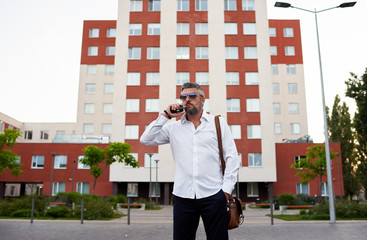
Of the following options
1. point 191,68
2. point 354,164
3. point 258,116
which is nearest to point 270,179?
point 258,116

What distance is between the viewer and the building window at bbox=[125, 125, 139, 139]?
38594mm

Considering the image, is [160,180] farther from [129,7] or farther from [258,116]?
[129,7]

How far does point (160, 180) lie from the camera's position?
37.6 m

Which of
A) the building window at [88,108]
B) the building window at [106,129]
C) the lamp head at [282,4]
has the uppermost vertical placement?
the building window at [88,108]

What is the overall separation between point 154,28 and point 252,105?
14.7 m

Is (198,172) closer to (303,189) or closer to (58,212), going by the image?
(58,212)

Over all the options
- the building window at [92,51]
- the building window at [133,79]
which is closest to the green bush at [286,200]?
the building window at [133,79]

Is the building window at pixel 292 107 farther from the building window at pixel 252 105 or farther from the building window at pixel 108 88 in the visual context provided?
the building window at pixel 108 88

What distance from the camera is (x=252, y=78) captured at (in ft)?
130

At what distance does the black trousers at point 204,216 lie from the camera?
130 inches

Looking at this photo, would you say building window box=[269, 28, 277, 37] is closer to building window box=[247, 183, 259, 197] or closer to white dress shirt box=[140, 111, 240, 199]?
building window box=[247, 183, 259, 197]

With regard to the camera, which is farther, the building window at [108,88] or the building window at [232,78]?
the building window at [108,88]

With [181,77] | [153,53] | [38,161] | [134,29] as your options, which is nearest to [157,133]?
[181,77]

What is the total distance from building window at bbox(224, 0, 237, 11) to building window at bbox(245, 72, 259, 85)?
27.1ft
